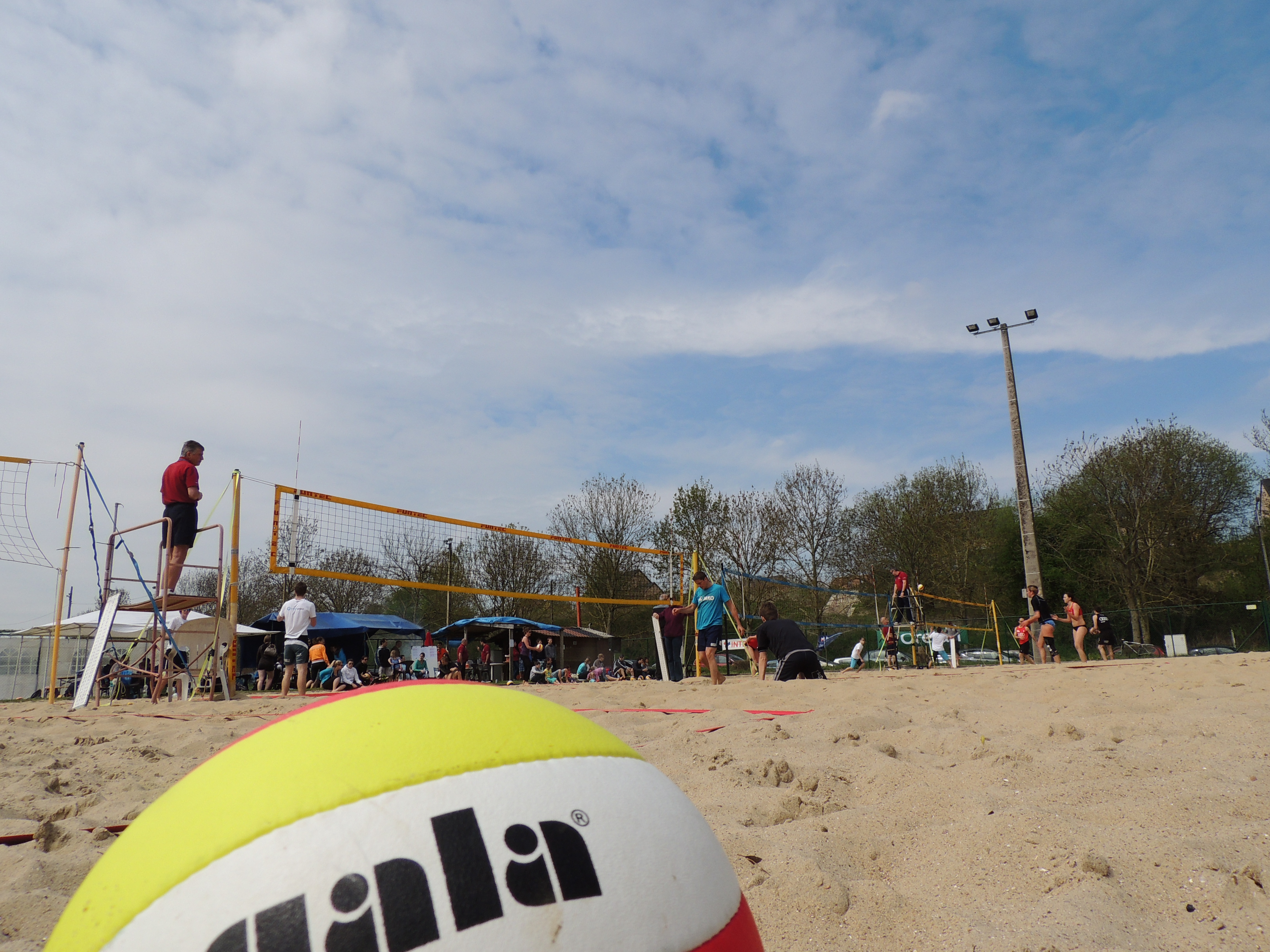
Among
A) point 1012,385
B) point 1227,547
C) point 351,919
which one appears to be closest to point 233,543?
point 351,919

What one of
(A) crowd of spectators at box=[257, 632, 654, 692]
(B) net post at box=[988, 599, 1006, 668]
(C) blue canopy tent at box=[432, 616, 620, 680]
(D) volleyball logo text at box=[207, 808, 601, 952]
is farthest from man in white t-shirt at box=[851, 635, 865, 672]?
(D) volleyball logo text at box=[207, 808, 601, 952]

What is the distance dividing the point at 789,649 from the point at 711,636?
125 cm

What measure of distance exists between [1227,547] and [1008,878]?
1085 inches

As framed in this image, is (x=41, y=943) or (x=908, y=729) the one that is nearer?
(x=41, y=943)

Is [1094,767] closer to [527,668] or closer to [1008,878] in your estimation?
[1008,878]

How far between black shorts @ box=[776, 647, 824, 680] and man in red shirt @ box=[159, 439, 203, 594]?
5.76 meters

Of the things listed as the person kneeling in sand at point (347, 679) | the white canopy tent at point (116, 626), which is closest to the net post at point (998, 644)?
the person kneeling in sand at point (347, 679)

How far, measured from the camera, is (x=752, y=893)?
1.97m

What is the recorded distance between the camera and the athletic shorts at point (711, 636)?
888 cm

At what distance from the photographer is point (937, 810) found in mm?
2539

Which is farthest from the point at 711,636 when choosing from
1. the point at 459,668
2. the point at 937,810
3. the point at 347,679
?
the point at 459,668

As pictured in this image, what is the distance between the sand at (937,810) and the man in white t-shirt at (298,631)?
3.32 metres

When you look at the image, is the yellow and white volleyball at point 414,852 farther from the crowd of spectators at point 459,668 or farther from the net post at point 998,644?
the net post at point 998,644

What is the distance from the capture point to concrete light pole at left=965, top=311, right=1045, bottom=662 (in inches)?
588
